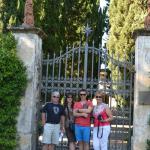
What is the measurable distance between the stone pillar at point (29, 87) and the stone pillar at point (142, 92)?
2.38 m

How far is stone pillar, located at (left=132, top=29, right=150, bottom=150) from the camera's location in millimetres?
9653

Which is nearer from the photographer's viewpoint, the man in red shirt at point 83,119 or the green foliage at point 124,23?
the man in red shirt at point 83,119

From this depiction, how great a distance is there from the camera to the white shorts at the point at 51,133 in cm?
912

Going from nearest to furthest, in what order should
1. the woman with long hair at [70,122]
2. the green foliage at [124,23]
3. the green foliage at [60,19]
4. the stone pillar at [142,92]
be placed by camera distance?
the woman with long hair at [70,122] < the stone pillar at [142,92] < the green foliage at [124,23] < the green foliage at [60,19]

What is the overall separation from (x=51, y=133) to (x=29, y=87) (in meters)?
1.45

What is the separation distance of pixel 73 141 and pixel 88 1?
493 inches

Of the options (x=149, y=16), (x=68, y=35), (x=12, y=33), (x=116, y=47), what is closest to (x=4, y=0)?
(x=68, y=35)

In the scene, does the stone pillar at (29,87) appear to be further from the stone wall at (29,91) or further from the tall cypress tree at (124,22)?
the tall cypress tree at (124,22)

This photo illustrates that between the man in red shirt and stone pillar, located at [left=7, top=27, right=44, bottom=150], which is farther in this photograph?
stone pillar, located at [left=7, top=27, right=44, bottom=150]

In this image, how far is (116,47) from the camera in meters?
18.3

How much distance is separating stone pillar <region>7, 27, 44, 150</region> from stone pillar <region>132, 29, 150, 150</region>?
238 cm

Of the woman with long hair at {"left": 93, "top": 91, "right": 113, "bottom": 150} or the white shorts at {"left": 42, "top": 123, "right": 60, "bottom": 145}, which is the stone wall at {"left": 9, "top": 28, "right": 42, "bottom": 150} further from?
the woman with long hair at {"left": 93, "top": 91, "right": 113, "bottom": 150}

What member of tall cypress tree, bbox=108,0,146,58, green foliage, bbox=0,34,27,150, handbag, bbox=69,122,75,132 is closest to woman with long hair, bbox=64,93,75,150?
handbag, bbox=69,122,75,132

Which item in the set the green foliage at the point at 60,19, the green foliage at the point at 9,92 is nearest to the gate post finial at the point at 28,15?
the green foliage at the point at 9,92
